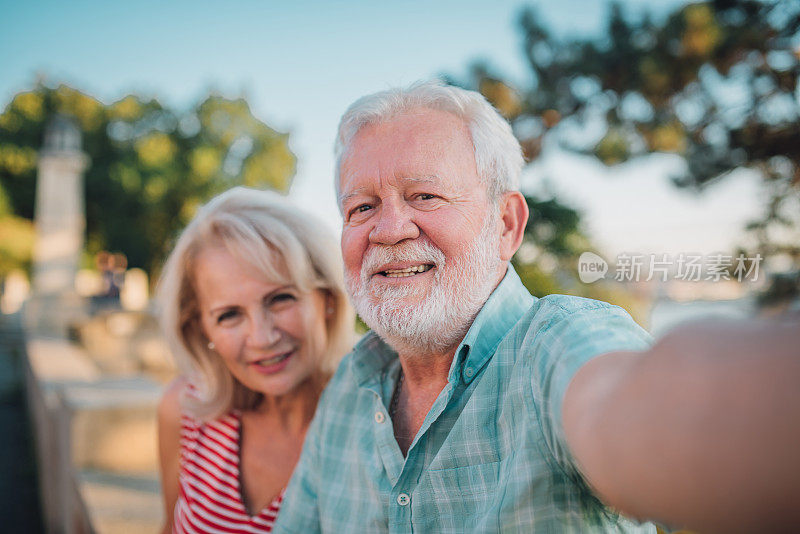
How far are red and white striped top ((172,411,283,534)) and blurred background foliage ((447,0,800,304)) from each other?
4211 mm

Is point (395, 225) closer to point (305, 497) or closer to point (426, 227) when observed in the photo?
point (426, 227)

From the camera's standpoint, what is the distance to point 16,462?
20.9 feet

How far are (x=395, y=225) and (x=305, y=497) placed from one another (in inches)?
35.9

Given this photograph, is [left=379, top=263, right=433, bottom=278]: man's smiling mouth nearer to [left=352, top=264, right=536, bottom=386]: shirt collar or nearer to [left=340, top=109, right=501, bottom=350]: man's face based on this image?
[left=340, top=109, right=501, bottom=350]: man's face

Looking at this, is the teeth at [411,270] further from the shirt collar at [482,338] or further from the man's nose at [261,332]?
the man's nose at [261,332]

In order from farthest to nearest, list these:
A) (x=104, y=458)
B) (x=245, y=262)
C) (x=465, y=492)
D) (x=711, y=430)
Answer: (x=104, y=458), (x=245, y=262), (x=465, y=492), (x=711, y=430)

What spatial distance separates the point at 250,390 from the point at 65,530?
2.60 m

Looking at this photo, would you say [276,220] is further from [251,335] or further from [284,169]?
[284,169]

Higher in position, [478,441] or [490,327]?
[490,327]

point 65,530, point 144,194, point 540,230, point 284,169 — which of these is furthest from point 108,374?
point 284,169

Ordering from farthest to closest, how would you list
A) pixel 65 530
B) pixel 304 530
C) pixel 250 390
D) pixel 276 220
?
1. pixel 65 530
2. pixel 250 390
3. pixel 276 220
4. pixel 304 530

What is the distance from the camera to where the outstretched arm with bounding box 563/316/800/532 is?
566 mm

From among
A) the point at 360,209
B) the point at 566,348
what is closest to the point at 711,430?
the point at 566,348

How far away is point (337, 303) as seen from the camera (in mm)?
2461
